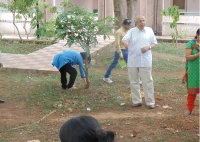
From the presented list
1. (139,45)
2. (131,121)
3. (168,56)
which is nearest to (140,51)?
(139,45)

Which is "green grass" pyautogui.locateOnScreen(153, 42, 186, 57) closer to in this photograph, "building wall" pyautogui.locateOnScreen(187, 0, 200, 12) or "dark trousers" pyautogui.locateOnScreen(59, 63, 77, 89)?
"building wall" pyautogui.locateOnScreen(187, 0, 200, 12)

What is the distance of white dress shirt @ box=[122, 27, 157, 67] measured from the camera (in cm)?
705

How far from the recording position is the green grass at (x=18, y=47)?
43.8 ft

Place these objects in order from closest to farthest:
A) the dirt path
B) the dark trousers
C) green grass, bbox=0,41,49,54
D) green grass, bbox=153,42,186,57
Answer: the dark trousers < the dirt path < green grass, bbox=0,41,49,54 < green grass, bbox=153,42,186,57

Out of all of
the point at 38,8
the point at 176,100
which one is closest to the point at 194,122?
the point at 176,100

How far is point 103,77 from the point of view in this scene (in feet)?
32.6

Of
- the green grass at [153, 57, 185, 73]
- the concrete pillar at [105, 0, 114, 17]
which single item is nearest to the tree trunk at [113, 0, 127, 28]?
the green grass at [153, 57, 185, 73]

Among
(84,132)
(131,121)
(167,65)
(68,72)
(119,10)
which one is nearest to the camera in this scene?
(84,132)

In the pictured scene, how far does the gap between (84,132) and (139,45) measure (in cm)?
522

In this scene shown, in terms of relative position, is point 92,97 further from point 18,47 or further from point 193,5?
point 193,5

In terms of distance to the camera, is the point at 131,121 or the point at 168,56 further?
the point at 168,56

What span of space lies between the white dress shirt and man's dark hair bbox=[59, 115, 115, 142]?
510 cm

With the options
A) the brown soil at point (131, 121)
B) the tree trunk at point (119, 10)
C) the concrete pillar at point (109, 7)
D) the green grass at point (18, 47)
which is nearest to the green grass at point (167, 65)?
the tree trunk at point (119, 10)

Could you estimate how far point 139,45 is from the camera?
706cm
